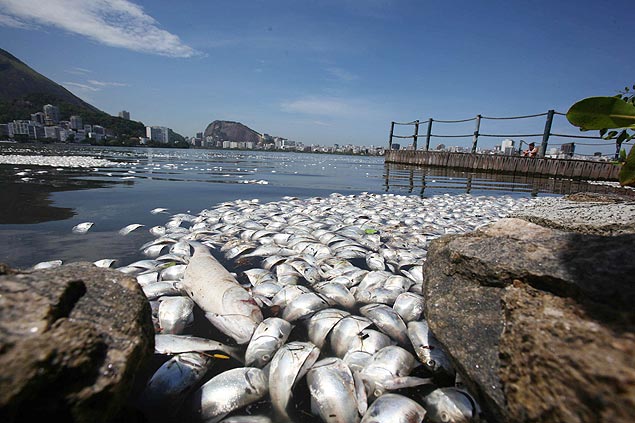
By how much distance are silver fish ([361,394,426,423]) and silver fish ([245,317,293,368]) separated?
44cm

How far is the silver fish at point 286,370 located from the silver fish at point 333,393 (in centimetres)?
4

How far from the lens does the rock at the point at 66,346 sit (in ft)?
1.84

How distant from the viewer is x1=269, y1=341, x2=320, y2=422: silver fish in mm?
1017

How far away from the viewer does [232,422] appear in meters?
0.92

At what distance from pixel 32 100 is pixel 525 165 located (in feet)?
301

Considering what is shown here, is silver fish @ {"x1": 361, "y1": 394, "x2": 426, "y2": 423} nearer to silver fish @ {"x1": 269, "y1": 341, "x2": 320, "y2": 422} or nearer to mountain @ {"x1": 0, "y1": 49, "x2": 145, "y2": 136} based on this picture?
silver fish @ {"x1": 269, "y1": 341, "x2": 320, "y2": 422}

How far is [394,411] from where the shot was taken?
0.92m

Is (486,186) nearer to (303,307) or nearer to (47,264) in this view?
(303,307)

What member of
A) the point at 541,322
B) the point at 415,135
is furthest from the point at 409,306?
the point at 415,135

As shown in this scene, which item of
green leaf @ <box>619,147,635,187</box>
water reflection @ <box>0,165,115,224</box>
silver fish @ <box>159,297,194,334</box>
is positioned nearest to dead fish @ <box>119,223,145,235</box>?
water reflection @ <box>0,165,115,224</box>

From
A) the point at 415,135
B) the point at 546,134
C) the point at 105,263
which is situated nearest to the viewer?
the point at 105,263

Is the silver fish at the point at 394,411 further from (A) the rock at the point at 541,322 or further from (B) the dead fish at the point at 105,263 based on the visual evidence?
(B) the dead fish at the point at 105,263

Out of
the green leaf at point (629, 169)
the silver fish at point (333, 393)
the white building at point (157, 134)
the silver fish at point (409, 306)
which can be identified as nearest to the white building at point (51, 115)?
the white building at point (157, 134)

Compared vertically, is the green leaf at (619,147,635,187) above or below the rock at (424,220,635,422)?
above
